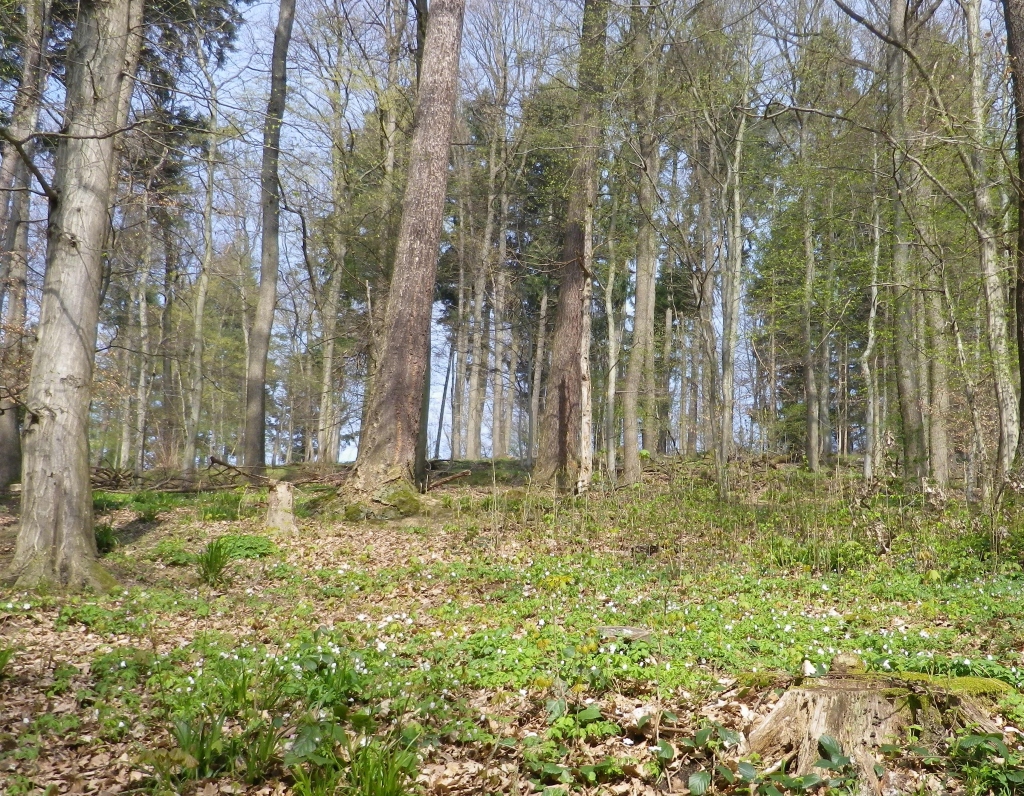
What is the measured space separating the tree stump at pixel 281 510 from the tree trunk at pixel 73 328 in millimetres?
2634

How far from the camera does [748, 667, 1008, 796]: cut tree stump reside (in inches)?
115

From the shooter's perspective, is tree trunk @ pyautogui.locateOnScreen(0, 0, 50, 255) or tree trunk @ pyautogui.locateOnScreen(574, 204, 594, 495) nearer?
tree trunk @ pyautogui.locateOnScreen(0, 0, 50, 255)

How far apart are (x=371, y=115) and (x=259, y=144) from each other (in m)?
12.6

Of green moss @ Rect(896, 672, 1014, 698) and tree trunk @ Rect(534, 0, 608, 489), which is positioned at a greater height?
tree trunk @ Rect(534, 0, 608, 489)

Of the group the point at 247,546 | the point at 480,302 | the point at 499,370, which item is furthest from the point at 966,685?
the point at 480,302

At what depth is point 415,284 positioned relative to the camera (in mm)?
9922

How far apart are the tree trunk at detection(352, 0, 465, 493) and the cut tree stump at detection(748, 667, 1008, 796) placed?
7095 millimetres

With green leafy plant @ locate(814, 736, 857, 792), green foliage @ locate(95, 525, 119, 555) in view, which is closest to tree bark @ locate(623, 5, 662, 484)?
green foliage @ locate(95, 525, 119, 555)

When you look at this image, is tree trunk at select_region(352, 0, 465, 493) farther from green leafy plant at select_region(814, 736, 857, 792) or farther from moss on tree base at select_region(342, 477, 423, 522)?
green leafy plant at select_region(814, 736, 857, 792)

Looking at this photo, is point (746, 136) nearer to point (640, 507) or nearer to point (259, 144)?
point (640, 507)

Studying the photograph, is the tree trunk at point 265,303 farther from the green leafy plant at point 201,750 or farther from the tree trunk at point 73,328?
the green leafy plant at point 201,750

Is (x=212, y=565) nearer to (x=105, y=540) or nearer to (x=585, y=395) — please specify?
(x=105, y=540)

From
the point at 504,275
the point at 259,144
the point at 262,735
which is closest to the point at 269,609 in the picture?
the point at 262,735

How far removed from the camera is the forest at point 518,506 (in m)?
3.13
